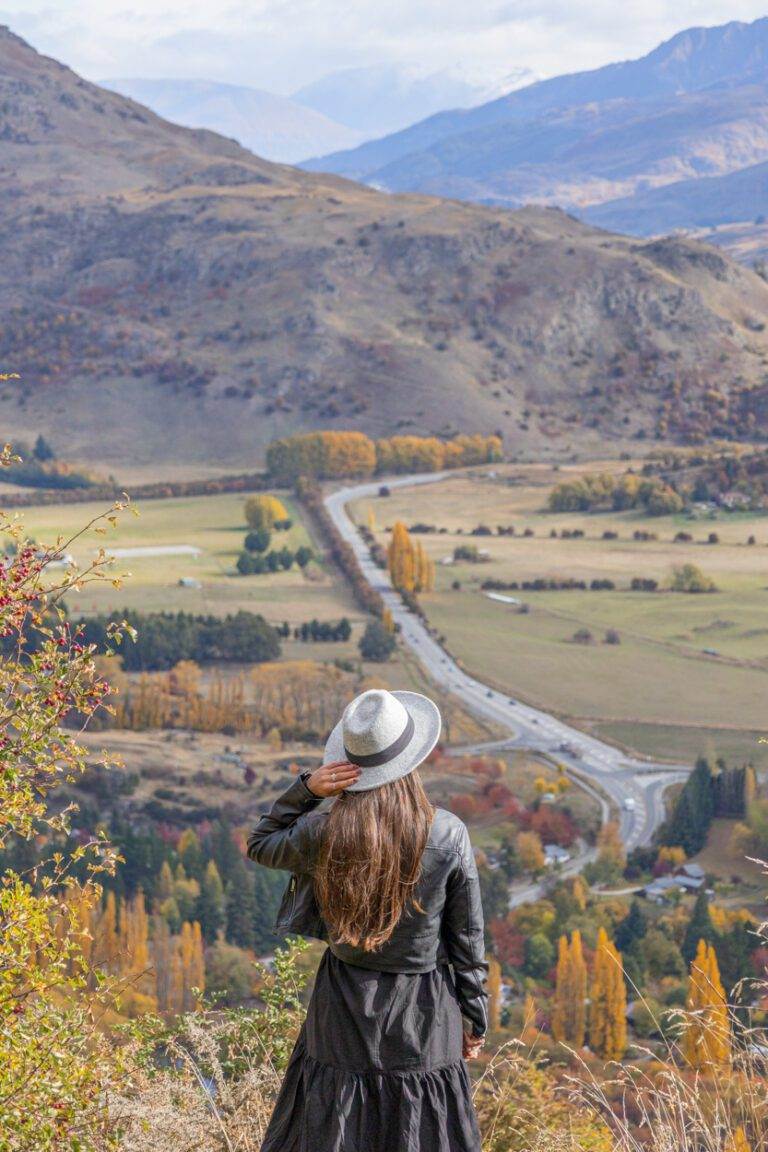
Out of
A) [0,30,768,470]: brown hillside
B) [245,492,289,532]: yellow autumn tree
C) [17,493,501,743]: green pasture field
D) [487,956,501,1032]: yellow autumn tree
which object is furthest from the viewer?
[0,30,768,470]: brown hillside

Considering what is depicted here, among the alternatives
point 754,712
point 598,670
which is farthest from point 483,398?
point 754,712

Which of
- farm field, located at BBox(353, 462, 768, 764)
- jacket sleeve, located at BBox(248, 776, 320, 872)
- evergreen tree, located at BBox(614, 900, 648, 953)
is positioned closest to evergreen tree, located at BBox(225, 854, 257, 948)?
evergreen tree, located at BBox(614, 900, 648, 953)

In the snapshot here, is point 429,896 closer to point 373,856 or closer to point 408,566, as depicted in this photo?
point 373,856

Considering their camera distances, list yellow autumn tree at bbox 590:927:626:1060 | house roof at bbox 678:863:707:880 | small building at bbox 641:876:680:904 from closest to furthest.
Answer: yellow autumn tree at bbox 590:927:626:1060
small building at bbox 641:876:680:904
house roof at bbox 678:863:707:880

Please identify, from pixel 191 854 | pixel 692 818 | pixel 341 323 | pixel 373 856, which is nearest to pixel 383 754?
pixel 373 856

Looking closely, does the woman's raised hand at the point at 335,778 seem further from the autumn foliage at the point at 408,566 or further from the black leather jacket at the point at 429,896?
the autumn foliage at the point at 408,566

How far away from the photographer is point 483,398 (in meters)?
106

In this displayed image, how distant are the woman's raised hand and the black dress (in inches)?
24.5

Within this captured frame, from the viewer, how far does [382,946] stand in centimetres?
469

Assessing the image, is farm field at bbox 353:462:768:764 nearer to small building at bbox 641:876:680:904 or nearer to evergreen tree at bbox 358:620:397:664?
evergreen tree at bbox 358:620:397:664

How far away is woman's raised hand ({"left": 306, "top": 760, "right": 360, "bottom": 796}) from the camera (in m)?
4.55

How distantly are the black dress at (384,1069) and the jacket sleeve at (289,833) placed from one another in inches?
14.8

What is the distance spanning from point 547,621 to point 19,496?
42141 mm

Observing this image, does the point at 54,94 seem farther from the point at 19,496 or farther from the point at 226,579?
the point at 226,579
